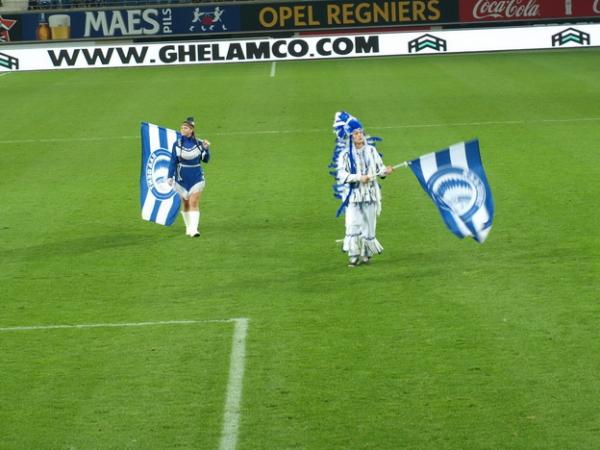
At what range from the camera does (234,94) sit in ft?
126

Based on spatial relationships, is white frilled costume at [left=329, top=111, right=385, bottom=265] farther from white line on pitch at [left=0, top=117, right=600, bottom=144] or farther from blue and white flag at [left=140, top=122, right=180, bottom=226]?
white line on pitch at [left=0, top=117, right=600, bottom=144]

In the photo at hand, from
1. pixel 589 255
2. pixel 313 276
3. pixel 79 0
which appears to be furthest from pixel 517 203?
pixel 79 0

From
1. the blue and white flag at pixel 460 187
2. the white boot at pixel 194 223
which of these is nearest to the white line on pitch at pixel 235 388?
the blue and white flag at pixel 460 187

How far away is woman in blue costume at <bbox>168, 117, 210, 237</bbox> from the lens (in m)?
19.1

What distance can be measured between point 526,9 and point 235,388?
41.4m

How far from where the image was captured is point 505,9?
2040 inches

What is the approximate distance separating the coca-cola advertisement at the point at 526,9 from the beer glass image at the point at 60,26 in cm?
1558

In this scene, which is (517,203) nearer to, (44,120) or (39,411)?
(39,411)

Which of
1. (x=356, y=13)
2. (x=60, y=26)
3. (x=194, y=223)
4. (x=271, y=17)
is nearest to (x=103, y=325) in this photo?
(x=194, y=223)

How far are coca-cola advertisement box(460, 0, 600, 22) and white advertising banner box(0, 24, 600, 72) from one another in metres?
4.68

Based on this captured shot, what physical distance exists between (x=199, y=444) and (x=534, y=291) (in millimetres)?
5851

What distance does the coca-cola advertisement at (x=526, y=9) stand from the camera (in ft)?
168

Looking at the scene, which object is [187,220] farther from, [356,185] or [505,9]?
[505,9]

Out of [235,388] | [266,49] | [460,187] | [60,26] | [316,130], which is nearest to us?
[235,388]
